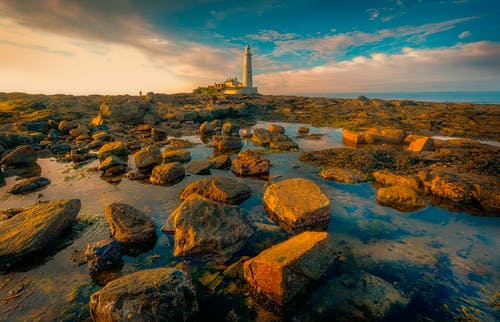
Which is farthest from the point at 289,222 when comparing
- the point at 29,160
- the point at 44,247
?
the point at 29,160

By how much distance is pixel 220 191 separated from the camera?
→ 315 inches

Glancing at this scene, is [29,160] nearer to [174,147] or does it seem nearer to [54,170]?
[54,170]

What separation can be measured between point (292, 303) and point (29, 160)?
50.3 ft

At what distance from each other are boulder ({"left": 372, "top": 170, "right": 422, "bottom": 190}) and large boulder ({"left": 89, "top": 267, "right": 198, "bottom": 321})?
28.6 ft

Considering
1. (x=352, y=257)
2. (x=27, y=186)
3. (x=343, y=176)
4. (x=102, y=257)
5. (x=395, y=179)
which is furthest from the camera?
(x=343, y=176)

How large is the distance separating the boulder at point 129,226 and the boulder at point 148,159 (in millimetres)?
5170

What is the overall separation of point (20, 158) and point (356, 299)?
16317 millimetres

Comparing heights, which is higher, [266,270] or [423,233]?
[266,270]

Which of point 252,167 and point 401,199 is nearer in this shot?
point 401,199

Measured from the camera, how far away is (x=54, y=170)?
11.7 metres

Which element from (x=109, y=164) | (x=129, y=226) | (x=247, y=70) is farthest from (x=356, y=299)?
(x=247, y=70)

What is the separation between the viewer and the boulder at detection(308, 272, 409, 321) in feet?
13.3

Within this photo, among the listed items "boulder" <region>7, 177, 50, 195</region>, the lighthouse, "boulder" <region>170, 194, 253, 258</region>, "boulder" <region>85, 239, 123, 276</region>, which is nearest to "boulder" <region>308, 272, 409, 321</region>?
"boulder" <region>170, 194, 253, 258</region>

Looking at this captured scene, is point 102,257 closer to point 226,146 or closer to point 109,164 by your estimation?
point 109,164
